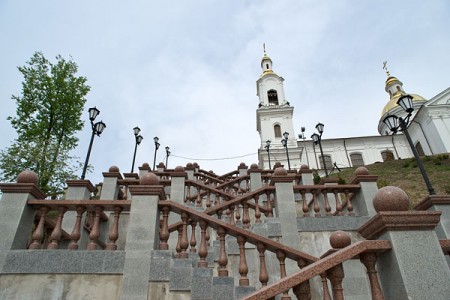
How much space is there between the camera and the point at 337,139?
52.3m

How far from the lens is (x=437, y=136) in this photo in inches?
1818

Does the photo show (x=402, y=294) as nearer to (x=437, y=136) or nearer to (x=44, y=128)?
(x=44, y=128)

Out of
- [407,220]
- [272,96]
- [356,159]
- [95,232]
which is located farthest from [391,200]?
[356,159]

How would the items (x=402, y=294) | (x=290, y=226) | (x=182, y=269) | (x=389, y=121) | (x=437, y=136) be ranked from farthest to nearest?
(x=437, y=136) → (x=389, y=121) → (x=290, y=226) → (x=182, y=269) → (x=402, y=294)

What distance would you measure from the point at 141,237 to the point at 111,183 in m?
5.63

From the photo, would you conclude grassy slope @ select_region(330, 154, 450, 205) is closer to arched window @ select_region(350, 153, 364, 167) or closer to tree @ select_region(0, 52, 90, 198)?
arched window @ select_region(350, 153, 364, 167)

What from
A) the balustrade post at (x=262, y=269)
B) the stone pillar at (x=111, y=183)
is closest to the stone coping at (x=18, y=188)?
the balustrade post at (x=262, y=269)

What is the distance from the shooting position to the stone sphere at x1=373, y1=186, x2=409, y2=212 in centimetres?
352

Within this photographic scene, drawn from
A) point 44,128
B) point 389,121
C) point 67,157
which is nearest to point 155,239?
point 389,121

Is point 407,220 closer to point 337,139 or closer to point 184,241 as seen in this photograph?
point 184,241

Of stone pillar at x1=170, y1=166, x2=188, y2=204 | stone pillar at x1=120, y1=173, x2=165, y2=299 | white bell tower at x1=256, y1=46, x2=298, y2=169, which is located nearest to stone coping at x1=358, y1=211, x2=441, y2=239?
stone pillar at x1=120, y1=173, x2=165, y2=299

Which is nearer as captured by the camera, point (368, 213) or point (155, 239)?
point (155, 239)

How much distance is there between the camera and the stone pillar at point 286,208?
305 inches

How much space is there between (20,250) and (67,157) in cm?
1741
